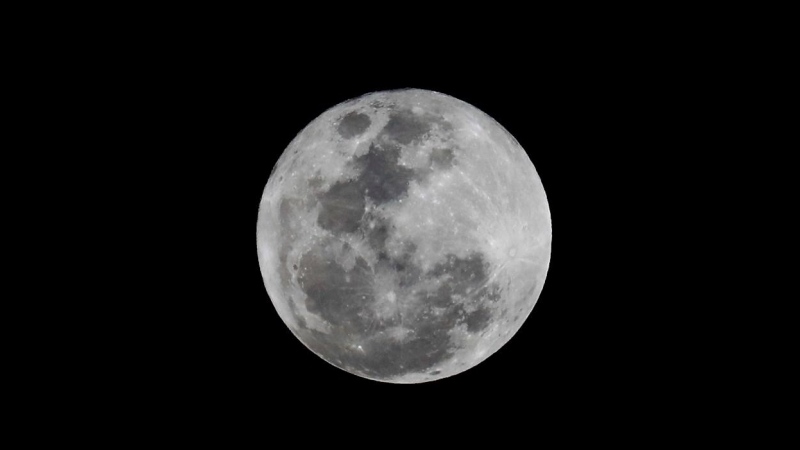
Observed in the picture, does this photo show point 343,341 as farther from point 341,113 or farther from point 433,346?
point 341,113

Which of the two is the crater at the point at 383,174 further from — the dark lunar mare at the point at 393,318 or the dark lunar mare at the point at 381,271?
the dark lunar mare at the point at 393,318

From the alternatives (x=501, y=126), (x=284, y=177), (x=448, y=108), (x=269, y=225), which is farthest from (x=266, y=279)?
(x=501, y=126)

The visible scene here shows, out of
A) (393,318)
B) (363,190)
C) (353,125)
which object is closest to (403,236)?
(363,190)

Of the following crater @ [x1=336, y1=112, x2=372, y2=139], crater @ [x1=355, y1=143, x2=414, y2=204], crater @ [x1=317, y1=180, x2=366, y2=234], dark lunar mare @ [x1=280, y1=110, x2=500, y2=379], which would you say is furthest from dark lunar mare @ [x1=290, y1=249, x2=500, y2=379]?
crater @ [x1=336, y1=112, x2=372, y2=139]

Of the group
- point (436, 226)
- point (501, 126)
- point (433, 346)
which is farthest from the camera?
point (501, 126)

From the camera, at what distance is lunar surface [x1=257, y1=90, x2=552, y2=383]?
4020mm

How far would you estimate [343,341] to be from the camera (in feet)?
14.3

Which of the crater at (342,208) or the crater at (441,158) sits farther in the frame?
the crater at (441,158)

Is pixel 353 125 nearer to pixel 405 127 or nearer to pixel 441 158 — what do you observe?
pixel 405 127

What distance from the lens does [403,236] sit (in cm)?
398

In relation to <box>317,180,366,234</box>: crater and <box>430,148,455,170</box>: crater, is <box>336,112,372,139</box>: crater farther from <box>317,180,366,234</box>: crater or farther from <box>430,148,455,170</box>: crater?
<box>430,148,455,170</box>: crater

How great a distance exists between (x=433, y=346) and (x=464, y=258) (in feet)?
2.41

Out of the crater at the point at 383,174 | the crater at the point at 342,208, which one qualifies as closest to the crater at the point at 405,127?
the crater at the point at 383,174

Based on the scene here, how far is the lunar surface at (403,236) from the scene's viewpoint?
4020 mm
